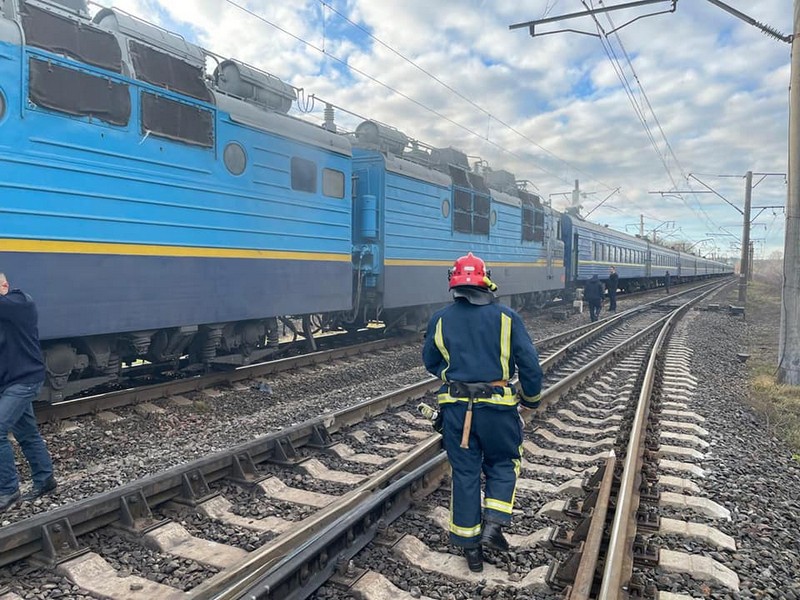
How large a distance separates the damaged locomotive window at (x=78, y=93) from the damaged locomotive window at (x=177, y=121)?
25cm

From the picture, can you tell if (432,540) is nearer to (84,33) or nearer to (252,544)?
(252,544)

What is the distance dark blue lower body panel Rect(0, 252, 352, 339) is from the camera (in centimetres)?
561

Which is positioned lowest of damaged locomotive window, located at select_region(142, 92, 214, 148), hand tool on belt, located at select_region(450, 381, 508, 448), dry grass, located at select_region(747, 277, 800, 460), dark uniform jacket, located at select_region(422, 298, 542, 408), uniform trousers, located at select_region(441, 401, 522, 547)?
dry grass, located at select_region(747, 277, 800, 460)

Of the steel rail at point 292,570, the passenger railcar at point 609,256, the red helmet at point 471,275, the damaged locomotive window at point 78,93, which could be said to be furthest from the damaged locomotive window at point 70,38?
the passenger railcar at point 609,256

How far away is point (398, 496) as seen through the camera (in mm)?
4195

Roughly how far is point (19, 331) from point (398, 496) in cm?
295

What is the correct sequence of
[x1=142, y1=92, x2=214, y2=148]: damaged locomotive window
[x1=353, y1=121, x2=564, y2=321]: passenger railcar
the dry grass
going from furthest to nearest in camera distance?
1. [x1=353, y1=121, x2=564, y2=321]: passenger railcar
2. the dry grass
3. [x1=142, y1=92, x2=214, y2=148]: damaged locomotive window

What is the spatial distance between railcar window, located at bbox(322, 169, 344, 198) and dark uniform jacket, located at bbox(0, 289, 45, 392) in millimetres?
5308

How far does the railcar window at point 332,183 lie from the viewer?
9.14 meters

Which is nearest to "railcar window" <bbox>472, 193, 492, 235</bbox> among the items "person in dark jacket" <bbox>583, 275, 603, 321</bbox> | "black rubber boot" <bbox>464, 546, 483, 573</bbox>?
"person in dark jacket" <bbox>583, 275, 603, 321</bbox>

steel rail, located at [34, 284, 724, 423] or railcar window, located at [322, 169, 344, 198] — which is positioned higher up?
railcar window, located at [322, 169, 344, 198]

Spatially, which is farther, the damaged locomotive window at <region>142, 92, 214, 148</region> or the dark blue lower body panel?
the damaged locomotive window at <region>142, 92, 214, 148</region>

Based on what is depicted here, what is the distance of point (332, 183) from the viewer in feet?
30.5

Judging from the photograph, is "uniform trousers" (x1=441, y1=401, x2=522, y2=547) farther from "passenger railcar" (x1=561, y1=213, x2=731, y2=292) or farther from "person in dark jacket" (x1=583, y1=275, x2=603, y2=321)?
"passenger railcar" (x1=561, y1=213, x2=731, y2=292)
